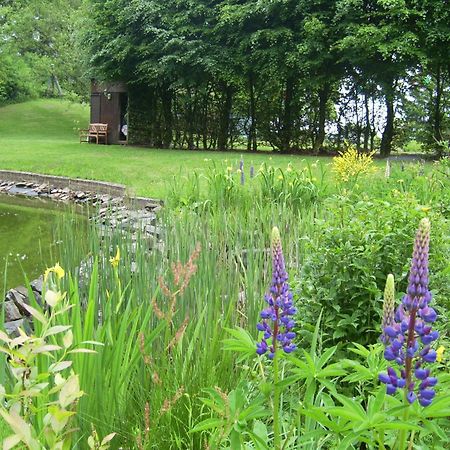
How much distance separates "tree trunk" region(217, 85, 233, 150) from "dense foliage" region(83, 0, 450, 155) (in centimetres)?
4

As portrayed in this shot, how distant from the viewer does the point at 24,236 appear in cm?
A: 857

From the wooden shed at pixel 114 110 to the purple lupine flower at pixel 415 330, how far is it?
67.1 feet

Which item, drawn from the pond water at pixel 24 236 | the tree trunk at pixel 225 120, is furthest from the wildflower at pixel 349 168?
the tree trunk at pixel 225 120

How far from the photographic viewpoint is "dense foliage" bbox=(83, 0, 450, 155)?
14492 millimetres

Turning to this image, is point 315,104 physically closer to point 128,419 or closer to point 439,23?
point 439,23

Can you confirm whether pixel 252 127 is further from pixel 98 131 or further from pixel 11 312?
pixel 11 312

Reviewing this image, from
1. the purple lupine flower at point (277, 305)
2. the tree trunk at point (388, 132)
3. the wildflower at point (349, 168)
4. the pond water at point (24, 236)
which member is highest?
the tree trunk at point (388, 132)

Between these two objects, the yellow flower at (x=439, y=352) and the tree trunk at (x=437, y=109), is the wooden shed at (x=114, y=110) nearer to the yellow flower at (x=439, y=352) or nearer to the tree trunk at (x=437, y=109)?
the tree trunk at (x=437, y=109)

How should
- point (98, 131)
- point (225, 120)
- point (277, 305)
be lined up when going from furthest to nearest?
point (98, 131)
point (225, 120)
point (277, 305)

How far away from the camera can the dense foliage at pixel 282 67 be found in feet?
47.5

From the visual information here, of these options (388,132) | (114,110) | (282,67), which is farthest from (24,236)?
(114,110)

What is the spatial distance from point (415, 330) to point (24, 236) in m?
8.25

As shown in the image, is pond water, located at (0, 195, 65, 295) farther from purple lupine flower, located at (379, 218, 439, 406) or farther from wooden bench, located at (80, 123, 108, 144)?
wooden bench, located at (80, 123, 108, 144)

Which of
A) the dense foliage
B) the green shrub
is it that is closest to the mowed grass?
the dense foliage
